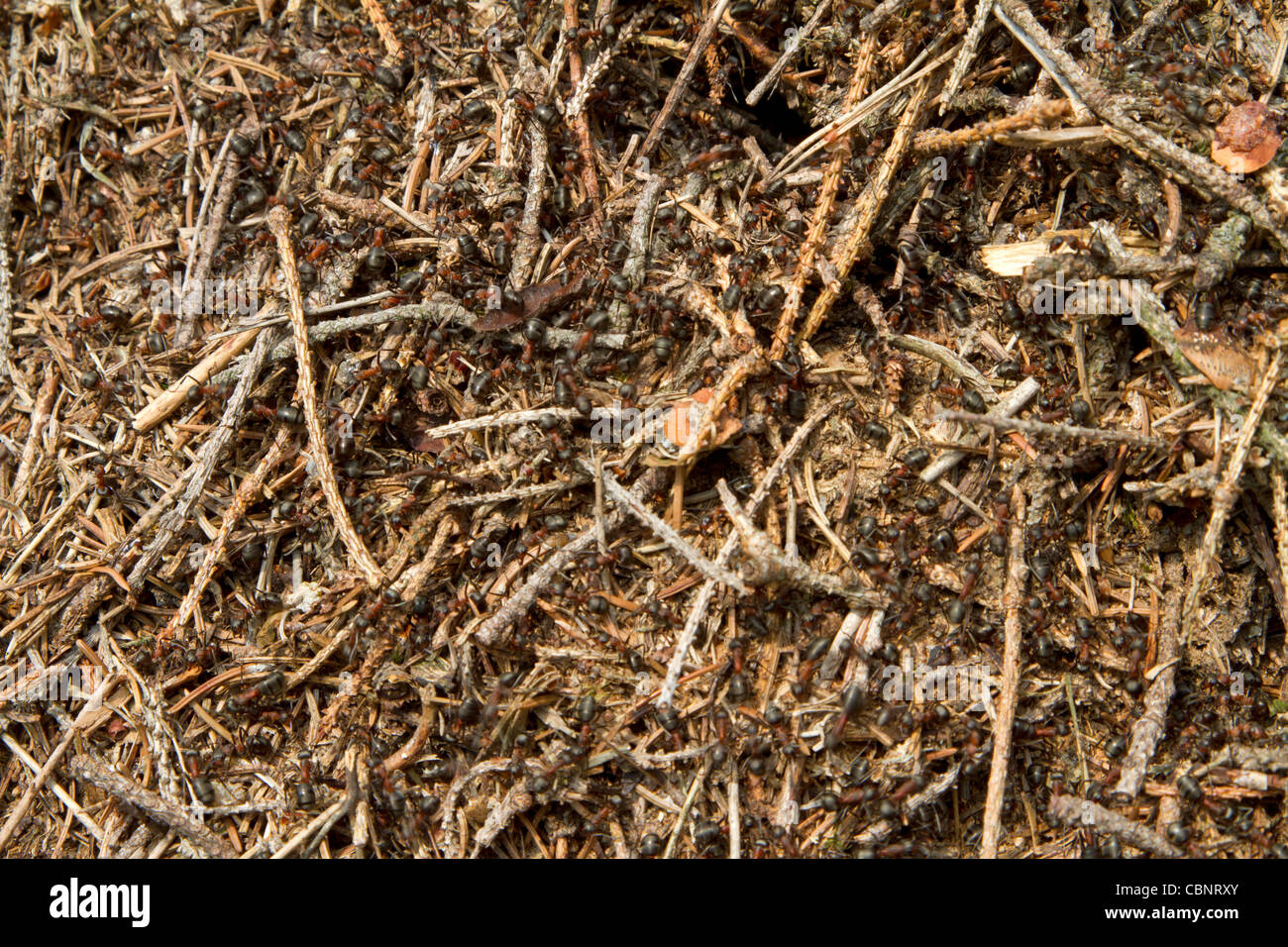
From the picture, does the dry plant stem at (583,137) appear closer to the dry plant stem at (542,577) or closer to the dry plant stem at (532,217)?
the dry plant stem at (532,217)

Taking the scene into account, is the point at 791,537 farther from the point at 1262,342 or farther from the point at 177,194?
the point at 177,194

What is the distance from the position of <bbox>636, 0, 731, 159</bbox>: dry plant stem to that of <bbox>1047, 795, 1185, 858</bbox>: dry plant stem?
296 cm

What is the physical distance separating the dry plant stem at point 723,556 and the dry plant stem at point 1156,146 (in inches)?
54.2

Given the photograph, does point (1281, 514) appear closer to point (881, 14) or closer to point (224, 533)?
point (881, 14)

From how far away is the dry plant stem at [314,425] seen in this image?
3.27 metres

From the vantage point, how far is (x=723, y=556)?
3.04 m

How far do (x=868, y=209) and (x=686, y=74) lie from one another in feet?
3.23

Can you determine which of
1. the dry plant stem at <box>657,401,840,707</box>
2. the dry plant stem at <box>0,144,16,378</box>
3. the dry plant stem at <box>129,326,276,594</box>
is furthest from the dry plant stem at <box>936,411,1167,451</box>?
the dry plant stem at <box>0,144,16,378</box>

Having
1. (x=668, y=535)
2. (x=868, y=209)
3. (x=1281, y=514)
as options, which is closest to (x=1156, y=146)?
(x=868, y=209)

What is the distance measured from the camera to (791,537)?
310 centimetres

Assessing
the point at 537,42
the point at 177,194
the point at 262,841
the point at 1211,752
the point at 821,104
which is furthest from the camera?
the point at 177,194

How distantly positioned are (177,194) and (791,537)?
3277 mm
